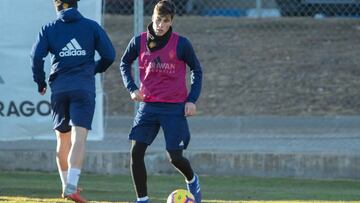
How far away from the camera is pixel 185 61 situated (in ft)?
28.0

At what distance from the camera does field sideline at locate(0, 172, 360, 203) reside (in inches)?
385

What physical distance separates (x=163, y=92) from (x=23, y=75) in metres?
3.67

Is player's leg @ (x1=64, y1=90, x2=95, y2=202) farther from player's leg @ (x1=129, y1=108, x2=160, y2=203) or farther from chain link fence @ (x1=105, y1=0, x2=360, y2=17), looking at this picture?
chain link fence @ (x1=105, y1=0, x2=360, y2=17)

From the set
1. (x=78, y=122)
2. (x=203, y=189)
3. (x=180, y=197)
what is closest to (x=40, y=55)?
(x=78, y=122)

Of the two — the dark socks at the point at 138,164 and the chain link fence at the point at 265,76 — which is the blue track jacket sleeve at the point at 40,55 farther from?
the chain link fence at the point at 265,76

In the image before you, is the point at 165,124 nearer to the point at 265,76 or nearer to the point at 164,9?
the point at 164,9

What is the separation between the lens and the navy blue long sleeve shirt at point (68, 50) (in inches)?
347

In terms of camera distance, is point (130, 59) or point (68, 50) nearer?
point (130, 59)

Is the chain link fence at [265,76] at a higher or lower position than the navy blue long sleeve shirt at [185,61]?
lower

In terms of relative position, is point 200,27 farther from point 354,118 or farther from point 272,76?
point 354,118

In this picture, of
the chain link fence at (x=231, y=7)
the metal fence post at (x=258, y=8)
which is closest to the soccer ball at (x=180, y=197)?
the chain link fence at (x=231, y=7)

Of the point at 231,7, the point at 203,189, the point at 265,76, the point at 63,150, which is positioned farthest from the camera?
the point at 231,7

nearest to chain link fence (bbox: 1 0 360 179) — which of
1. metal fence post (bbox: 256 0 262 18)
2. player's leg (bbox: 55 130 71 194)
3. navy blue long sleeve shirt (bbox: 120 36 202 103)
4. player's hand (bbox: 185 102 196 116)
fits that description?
metal fence post (bbox: 256 0 262 18)

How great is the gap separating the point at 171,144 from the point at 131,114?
6907 millimetres
